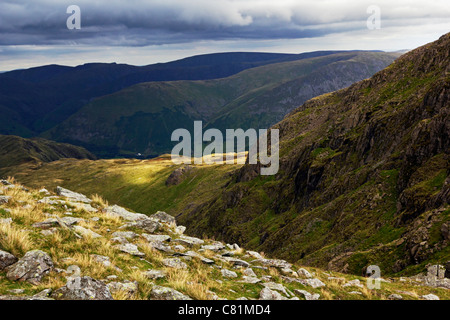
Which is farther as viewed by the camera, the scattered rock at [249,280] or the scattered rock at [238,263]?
the scattered rock at [238,263]

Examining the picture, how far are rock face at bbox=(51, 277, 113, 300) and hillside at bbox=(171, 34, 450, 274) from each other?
20382mm

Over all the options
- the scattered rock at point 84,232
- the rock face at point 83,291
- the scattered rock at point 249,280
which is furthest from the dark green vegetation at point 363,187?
the rock face at point 83,291

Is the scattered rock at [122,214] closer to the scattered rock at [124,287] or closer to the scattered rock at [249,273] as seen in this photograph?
the scattered rock at [249,273]

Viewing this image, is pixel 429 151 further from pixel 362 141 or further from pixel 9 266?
pixel 9 266

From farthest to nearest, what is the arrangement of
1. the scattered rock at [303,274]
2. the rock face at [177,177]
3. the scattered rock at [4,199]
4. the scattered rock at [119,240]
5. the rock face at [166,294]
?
the rock face at [177,177] < the scattered rock at [4,199] < the scattered rock at [303,274] < the scattered rock at [119,240] < the rock face at [166,294]

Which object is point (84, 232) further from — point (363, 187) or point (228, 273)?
point (363, 187)

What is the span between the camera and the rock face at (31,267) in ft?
33.9

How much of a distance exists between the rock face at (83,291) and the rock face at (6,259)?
103 inches

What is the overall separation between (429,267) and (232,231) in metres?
53.8

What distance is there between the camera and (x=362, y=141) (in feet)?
184

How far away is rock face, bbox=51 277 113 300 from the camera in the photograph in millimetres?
9266

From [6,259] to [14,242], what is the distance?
33.2 inches

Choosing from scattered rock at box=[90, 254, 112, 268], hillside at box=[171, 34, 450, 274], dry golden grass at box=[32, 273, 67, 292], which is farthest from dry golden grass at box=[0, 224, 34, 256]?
hillside at box=[171, 34, 450, 274]
